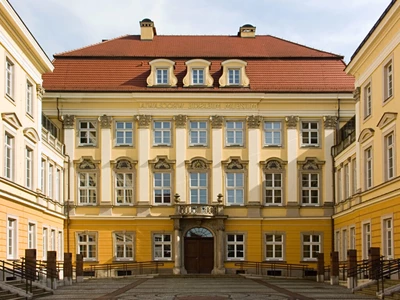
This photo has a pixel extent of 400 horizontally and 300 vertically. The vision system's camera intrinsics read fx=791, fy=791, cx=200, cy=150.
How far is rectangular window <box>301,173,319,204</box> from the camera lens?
45719 millimetres

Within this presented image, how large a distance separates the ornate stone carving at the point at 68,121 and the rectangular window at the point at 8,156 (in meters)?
14.6

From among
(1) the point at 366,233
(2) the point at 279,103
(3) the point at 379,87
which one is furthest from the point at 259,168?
(3) the point at 379,87

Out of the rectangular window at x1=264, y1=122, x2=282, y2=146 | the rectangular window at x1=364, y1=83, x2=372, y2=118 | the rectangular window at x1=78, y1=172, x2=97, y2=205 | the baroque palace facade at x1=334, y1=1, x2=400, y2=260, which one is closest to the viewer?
the baroque palace facade at x1=334, y1=1, x2=400, y2=260

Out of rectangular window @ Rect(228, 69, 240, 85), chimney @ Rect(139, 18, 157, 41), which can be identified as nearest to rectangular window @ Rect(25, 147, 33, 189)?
rectangular window @ Rect(228, 69, 240, 85)

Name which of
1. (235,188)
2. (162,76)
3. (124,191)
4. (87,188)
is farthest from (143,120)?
(235,188)

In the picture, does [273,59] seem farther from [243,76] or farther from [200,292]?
[200,292]

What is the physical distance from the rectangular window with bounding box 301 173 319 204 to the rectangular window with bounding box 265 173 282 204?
133 centimetres

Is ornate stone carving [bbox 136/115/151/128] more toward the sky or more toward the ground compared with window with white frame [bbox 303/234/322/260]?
more toward the sky

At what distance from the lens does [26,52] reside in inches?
1283

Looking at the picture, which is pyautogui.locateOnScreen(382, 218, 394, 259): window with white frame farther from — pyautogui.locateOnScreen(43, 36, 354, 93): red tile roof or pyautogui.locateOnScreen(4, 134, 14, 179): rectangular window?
pyautogui.locateOnScreen(43, 36, 354, 93): red tile roof

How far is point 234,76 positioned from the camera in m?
46.2

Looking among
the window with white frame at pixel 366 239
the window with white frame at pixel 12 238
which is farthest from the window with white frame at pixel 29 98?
the window with white frame at pixel 366 239

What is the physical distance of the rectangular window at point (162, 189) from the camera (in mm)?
45688

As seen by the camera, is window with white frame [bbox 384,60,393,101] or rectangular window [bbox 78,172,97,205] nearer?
window with white frame [bbox 384,60,393,101]
